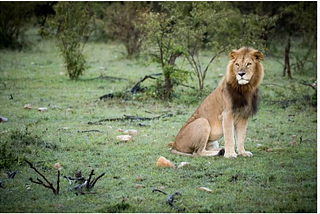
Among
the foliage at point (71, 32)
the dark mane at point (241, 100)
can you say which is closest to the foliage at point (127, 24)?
the foliage at point (71, 32)

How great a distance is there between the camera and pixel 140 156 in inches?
250

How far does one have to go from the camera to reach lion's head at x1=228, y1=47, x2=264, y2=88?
5.90 meters

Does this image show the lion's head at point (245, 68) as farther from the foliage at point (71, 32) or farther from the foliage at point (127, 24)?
the foliage at point (127, 24)

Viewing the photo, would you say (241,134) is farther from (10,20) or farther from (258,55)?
(10,20)

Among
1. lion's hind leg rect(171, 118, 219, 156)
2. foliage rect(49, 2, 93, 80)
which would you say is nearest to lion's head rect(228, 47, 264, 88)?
lion's hind leg rect(171, 118, 219, 156)

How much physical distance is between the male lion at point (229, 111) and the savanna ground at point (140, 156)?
225 mm

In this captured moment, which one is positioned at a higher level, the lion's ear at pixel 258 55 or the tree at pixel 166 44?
the lion's ear at pixel 258 55

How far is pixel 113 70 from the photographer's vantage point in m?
15.6

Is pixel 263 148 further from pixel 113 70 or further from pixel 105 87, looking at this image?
pixel 113 70

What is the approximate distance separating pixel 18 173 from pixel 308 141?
180 inches

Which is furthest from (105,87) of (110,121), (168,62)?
(110,121)

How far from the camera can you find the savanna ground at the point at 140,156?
4.52 m

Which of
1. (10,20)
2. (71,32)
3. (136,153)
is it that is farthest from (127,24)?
(136,153)

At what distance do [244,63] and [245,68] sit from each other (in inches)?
2.6
